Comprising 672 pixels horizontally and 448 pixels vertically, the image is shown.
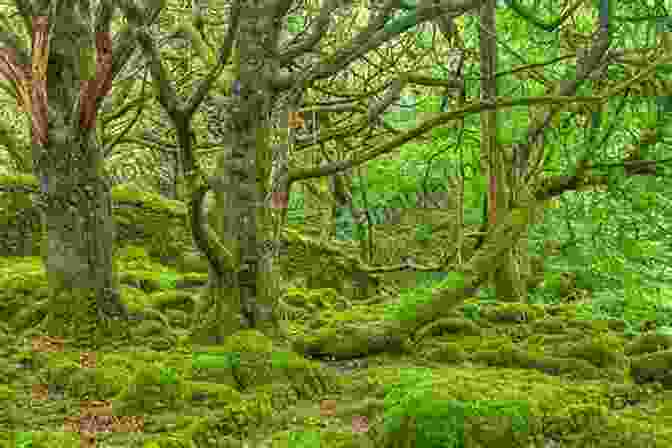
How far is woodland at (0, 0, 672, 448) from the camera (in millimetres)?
5105

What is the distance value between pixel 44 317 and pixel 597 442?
5.54 metres

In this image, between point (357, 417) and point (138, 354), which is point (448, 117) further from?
point (138, 354)

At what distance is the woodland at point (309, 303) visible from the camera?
5.11 m

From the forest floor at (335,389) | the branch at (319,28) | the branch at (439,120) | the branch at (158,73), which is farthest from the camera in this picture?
the branch at (319,28)

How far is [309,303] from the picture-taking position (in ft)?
34.9

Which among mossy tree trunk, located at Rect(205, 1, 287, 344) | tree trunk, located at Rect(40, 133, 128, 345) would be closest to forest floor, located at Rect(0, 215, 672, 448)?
tree trunk, located at Rect(40, 133, 128, 345)

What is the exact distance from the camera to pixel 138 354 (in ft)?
21.5

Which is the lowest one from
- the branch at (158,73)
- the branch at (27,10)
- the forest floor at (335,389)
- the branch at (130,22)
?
the forest floor at (335,389)

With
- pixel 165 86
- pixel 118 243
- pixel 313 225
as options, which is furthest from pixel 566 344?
pixel 313 225

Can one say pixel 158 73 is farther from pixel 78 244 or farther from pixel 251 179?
pixel 78 244

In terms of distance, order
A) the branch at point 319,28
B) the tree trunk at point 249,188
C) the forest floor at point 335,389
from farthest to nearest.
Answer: the tree trunk at point 249,188, the branch at point 319,28, the forest floor at point 335,389

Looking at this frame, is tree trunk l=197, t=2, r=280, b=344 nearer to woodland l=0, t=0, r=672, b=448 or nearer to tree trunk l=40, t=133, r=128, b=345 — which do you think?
woodland l=0, t=0, r=672, b=448

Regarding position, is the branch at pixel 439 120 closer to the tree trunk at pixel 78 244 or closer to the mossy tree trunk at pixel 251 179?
the mossy tree trunk at pixel 251 179

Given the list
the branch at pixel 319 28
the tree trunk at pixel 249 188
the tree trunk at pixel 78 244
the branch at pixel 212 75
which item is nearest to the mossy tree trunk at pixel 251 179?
the tree trunk at pixel 249 188
